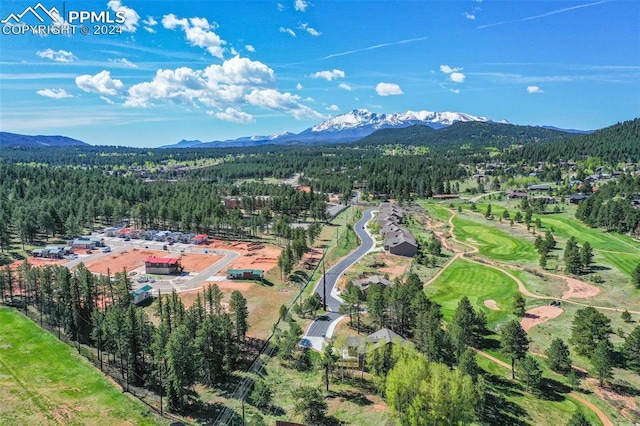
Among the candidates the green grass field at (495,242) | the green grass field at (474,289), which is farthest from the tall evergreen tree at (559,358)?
the green grass field at (495,242)

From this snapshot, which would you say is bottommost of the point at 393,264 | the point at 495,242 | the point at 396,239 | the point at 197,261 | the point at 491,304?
the point at 197,261

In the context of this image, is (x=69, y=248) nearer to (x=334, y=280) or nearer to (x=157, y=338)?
(x=334, y=280)

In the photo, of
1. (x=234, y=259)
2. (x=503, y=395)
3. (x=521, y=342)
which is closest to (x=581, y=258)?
(x=521, y=342)

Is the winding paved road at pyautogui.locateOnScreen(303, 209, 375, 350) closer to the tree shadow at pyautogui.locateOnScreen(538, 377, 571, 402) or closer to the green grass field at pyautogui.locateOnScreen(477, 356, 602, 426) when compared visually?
the green grass field at pyautogui.locateOnScreen(477, 356, 602, 426)

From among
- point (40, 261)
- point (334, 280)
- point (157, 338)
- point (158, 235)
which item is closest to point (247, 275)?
point (334, 280)

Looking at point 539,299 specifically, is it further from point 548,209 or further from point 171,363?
point 548,209

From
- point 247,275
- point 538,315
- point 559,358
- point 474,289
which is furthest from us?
point 247,275

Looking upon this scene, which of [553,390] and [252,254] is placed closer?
[553,390]

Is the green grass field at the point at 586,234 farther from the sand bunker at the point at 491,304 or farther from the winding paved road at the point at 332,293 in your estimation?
the winding paved road at the point at 332,293
